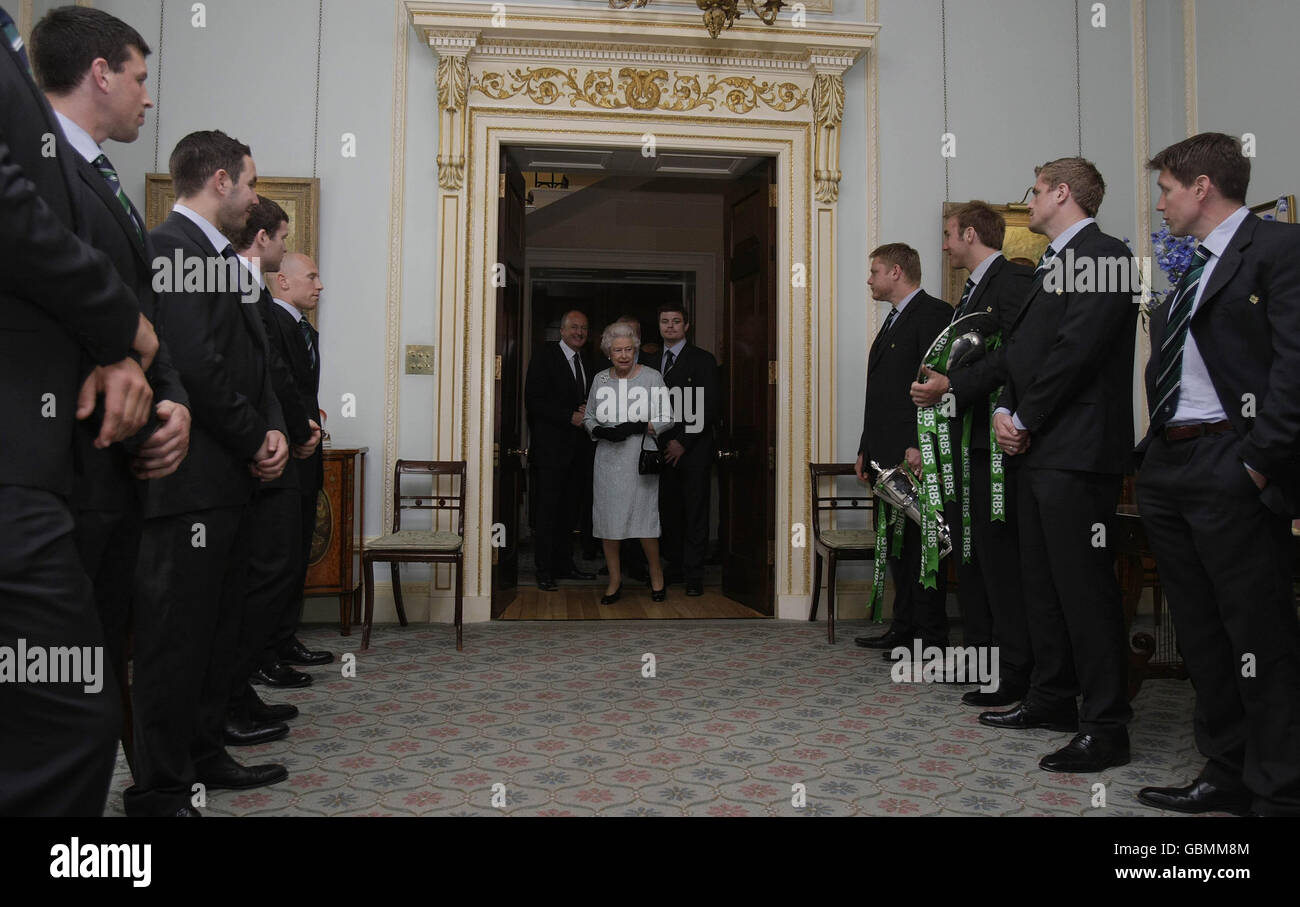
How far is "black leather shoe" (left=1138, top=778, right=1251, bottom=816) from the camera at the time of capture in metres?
2.46

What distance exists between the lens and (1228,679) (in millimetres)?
2533

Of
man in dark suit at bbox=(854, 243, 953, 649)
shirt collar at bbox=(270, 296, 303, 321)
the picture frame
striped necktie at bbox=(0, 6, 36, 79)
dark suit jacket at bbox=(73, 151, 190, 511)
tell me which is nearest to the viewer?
striped necktie at bbox=(0, 6, 36, 79)

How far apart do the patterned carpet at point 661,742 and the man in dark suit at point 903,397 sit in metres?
0.32

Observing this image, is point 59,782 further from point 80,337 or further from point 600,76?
point 600,76

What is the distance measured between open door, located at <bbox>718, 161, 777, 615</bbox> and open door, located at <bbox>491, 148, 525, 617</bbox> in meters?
1.37

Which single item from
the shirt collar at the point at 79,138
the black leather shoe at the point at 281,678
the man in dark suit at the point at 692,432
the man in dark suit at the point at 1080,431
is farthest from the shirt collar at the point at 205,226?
the man in dark suit at the point at 692,432

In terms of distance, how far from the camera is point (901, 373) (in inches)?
179

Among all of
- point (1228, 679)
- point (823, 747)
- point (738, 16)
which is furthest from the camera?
point (738, 16)

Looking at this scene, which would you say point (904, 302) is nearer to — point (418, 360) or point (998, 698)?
point (998, 698)

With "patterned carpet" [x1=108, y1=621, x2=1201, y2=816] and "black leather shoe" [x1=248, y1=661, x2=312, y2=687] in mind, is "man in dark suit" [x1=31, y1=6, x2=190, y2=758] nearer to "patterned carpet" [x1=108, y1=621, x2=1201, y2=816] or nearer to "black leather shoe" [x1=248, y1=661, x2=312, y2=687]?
"patterned carpet" [x1=108, y1=621, x2=1201, y2=816]

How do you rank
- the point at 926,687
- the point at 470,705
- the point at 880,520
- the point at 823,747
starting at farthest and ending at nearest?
the point at 880,520, the point at 926,687, the point at 470,705, the point at 823,747

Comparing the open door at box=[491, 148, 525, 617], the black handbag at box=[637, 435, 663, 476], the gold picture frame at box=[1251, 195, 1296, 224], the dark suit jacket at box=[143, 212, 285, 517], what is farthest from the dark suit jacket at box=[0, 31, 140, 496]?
the gold picture frame at box=[1251, 195, 1296, 224]

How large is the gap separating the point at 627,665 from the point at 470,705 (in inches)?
36.8

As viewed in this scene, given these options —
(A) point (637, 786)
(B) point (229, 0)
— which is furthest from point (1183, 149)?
(B) point (229, 0)
